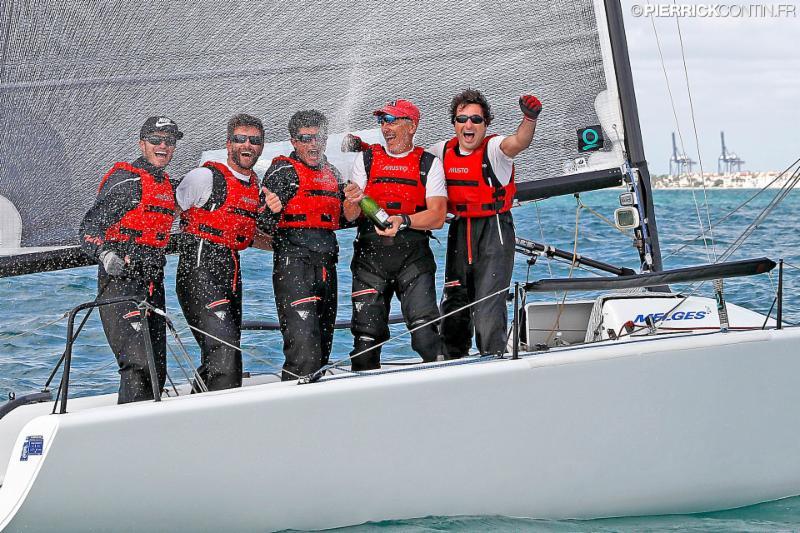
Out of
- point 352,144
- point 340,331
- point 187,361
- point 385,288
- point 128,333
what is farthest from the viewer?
point 340,331

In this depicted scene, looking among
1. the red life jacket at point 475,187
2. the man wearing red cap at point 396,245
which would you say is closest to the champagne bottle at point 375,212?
the man wearing red cap at point 396,245

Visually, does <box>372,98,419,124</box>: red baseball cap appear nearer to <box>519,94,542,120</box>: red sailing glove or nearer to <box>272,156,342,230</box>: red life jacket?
<box>272,156,342,230</box>: red life jacket

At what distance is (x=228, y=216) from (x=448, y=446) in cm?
100

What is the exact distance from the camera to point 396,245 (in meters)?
3.76

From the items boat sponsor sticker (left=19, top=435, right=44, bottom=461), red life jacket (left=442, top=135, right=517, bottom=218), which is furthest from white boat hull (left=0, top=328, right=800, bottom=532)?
red life jacket (left=442, top=135, right=517, bottom=218)

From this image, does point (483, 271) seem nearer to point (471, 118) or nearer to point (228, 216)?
point (471, 118)

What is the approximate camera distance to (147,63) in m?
3.86

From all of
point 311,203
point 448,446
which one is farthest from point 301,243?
point 448,446

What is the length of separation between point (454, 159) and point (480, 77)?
67 centimetres

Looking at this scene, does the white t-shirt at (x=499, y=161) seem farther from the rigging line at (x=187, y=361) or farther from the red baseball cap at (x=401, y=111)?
the rigging line at (x=187, y=361)

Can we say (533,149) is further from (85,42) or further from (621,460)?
(85,42)

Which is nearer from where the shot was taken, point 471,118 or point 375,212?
point 375,212

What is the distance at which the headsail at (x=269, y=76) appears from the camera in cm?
375

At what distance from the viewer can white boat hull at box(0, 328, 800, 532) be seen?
3074 millimetres
